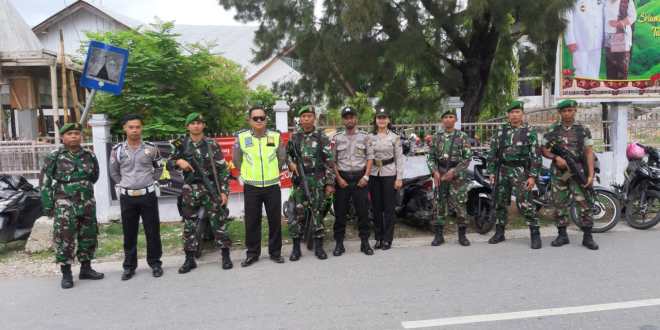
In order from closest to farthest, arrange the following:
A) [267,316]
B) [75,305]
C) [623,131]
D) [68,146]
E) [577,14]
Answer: [267,316], [75,305], [68,146], [577,14], [623,131]

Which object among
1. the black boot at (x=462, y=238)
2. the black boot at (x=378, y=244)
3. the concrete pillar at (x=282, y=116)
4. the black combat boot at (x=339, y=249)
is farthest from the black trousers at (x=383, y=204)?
the concrete pillar at (x=282, y=116)

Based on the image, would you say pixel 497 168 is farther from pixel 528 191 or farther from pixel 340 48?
pixel 340 48

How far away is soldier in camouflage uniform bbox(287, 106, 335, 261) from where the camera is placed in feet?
17.3

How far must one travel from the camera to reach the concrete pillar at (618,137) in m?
8.70

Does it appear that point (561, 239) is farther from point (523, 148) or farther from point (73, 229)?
point (73, 229)

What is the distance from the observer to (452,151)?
18.4 feet

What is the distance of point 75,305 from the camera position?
4.07 meters

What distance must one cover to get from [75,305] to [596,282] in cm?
445

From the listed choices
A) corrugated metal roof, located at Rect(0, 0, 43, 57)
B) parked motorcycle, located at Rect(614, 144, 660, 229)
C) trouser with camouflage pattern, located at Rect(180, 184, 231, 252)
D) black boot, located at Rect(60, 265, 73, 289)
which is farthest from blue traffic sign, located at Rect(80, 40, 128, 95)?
corrugated metal roof, located at Rect(0, 0, 43, 57)

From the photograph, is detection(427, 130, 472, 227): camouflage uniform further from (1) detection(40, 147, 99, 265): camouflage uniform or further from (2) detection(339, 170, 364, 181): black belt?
(1) detection(40, 147, 99, 265): camouflage uniform

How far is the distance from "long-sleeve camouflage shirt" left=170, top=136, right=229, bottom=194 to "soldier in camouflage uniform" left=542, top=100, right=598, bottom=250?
3.67 m

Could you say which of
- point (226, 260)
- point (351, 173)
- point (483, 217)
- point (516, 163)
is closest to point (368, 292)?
point (351, 173)

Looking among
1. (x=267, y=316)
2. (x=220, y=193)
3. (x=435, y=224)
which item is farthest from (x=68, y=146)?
(x=435, y=224)

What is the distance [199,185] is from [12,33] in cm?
1266
